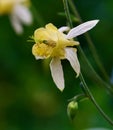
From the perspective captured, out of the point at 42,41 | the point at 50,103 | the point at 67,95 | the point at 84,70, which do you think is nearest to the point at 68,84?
the point at 67,95

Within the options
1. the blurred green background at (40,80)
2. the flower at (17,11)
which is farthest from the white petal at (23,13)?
the blurred green background at (40,80)

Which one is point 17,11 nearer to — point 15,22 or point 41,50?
point 15,22

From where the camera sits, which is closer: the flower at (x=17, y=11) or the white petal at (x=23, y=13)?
the flower at (x=17, y=11)

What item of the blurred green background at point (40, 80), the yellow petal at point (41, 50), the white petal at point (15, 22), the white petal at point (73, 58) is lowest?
the blurred green background at point (40, 80)

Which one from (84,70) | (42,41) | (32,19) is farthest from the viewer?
(32,19)

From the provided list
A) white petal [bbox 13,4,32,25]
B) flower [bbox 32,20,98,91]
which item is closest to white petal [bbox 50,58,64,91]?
flower [bbox 32,20,98,91]

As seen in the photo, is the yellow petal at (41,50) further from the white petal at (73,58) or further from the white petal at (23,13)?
the white petal at (23,13)

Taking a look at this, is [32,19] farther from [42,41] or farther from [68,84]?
[42,41]

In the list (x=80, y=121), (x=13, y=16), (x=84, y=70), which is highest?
(x=13, y=16)
